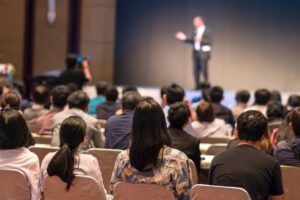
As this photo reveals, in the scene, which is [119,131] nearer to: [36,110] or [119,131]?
[119,131]

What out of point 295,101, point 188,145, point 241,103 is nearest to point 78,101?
point 188,145

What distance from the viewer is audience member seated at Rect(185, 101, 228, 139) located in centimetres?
583

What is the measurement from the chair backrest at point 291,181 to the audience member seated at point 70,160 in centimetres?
123

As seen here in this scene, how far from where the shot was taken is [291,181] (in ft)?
13.1

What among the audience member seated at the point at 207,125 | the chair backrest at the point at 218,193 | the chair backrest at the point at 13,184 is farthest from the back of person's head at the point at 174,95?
the chair backrest at the point at 218,193

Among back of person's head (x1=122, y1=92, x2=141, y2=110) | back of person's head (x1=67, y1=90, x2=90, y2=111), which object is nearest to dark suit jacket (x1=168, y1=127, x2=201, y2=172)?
back of person's head (x1=122, y1=92, x2=141, y2=110)

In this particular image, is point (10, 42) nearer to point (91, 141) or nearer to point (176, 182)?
point (91, 141)

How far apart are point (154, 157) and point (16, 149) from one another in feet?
3.11

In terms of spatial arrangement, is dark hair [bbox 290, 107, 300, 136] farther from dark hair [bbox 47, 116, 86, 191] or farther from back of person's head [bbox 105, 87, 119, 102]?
back of person's head [bbox 105, 87, 119, 102]

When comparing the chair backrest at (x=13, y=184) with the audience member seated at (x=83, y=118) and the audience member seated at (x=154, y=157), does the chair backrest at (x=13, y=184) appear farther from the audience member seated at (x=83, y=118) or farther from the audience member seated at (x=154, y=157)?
the audience member seated at (x=83, y=118)

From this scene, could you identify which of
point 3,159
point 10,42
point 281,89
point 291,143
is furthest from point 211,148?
point 10,42

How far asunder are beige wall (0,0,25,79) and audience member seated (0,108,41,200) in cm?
1098

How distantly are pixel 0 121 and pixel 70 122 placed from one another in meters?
0.43

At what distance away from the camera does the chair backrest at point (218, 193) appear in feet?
10.3
